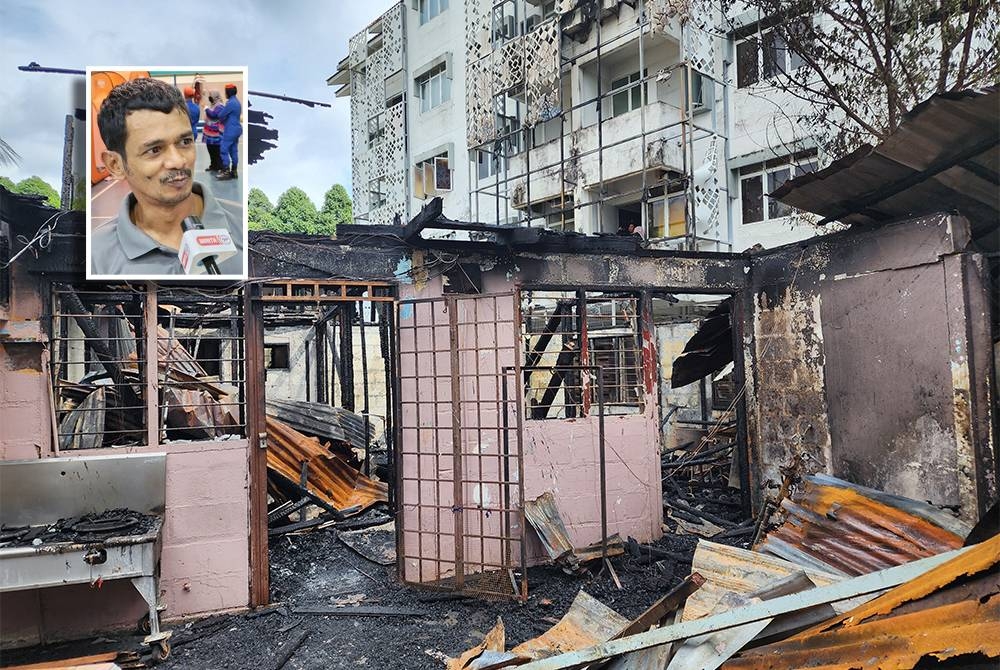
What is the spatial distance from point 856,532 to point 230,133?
5909 millimetres

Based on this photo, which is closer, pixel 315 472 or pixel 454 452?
pixel 454 452

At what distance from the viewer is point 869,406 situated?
19.5 feet

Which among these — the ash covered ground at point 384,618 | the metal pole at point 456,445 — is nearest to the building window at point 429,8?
Answer: the metal pole at point 456,445

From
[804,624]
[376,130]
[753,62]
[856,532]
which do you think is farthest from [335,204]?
[804,624]

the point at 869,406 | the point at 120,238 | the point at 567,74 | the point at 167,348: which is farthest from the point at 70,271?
the point at 567,74

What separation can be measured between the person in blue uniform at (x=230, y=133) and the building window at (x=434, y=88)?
13163 mm

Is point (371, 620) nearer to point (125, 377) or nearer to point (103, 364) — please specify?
point (125, 377)

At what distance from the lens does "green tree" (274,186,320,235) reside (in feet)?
90.0

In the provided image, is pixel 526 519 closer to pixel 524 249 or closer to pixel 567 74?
pixel 524 249

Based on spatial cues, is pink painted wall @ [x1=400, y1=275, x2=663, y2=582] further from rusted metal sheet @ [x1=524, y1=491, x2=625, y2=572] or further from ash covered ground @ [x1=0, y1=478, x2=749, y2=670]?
ash covered ground @ [x1=0, y1=478, x2=749, y2=670]

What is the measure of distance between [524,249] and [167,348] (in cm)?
425

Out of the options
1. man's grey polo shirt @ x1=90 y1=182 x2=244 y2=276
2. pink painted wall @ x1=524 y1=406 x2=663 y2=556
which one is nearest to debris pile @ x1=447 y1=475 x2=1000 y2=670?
pink painted wall @ x1=524 y1=406 x2=663 y2=556

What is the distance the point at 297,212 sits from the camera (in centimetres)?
2769

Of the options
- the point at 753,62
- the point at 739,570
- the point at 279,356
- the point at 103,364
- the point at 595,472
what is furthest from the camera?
the point at 279,356
